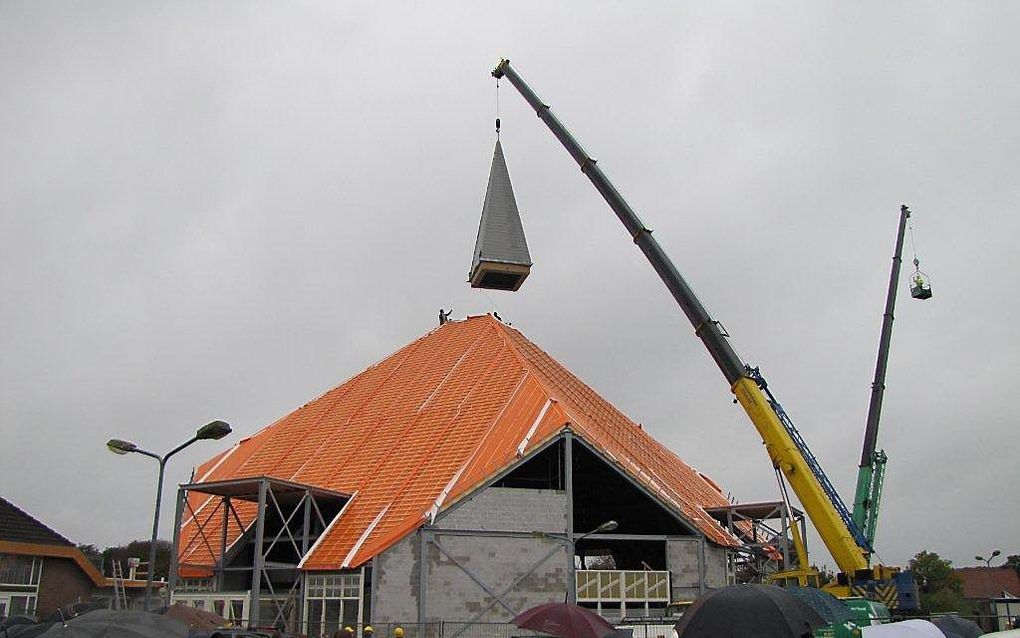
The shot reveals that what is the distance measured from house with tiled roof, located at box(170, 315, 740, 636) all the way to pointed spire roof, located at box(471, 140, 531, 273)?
12.0 feet

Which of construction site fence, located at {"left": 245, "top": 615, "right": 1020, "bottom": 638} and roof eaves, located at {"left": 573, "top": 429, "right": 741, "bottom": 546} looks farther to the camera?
roof eaves, located at {"left": 573, "top": 429, "right": 741, "bottom": 546}

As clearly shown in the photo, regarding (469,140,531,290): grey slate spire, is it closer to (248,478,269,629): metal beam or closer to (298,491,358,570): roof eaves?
(298,491,358,570): roof eaves

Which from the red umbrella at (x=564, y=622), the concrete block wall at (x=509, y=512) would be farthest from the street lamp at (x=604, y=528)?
the red umbrella at (x=564, y=622)

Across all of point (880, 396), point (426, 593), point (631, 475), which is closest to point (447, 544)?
point (426, 593)

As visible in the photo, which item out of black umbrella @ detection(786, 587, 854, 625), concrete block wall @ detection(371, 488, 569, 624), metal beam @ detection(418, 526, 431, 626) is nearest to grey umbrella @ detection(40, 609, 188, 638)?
concrete block wall @ detection(371, 488, 569, 624)

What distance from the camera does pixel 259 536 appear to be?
27266 mm

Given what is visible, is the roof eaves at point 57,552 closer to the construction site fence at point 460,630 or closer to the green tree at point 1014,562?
the construction site fence at point 460,630

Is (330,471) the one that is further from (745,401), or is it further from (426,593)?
(745,401)

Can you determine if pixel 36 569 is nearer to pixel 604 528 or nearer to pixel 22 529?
pixel 22 529

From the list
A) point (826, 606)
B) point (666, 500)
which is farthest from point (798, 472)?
point (826, 606)

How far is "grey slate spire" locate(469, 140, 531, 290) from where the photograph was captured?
132 feet

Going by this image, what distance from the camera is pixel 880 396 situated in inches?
1785

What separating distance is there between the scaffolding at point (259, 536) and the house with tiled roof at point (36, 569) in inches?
156

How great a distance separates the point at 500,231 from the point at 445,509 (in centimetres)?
1654
